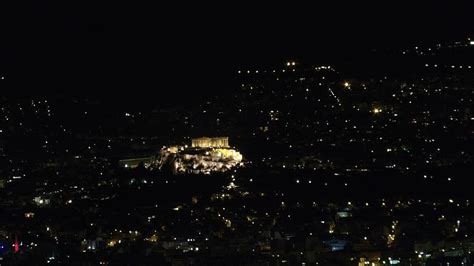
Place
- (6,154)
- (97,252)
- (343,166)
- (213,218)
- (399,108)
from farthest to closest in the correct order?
(6,154) → (399,108) → (343,166) → (213,218) → (97,252)

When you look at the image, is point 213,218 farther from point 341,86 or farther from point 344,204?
point 341,86

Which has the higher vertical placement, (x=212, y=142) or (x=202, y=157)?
(x=212, y=142)

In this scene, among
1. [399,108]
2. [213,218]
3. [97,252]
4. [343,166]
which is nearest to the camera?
[97,252]

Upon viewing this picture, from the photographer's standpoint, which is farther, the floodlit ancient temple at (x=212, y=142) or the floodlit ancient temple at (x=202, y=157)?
the floodlit ancient temple at (x=212, y=142)

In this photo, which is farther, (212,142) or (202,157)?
(212,142)

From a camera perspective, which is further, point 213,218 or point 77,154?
point 77,154

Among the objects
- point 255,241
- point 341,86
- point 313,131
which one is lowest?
point 255,241

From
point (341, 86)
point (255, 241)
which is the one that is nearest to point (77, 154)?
point (341, 86)

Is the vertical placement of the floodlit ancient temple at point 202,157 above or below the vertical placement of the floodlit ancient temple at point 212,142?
below
